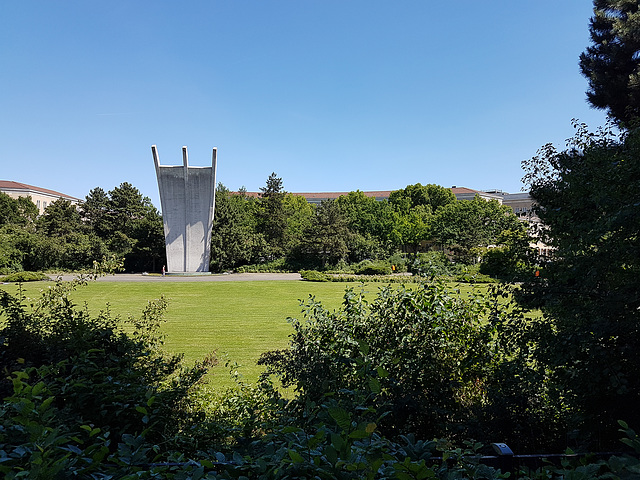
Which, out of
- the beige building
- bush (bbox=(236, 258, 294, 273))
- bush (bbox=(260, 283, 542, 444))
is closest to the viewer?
bush (bbox=(260, 283, 542, 444))

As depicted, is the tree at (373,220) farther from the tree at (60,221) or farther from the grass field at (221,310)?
the tree at (60,221)

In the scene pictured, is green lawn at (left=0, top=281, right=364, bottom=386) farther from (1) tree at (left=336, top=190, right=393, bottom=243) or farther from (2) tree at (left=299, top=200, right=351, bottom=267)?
(1) tree at (left=336, top=190, right=393, bottom=243)

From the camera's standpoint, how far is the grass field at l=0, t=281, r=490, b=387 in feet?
29.1

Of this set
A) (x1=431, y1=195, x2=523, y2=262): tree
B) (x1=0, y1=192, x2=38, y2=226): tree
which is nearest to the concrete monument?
(x1=431, y1=195, x2=523, y2=262): tree

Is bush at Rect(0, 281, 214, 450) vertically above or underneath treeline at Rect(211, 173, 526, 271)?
underneath

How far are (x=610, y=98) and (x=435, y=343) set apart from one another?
6055 millimetres

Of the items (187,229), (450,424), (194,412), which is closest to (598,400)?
(450,424)

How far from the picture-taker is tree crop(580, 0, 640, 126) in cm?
657

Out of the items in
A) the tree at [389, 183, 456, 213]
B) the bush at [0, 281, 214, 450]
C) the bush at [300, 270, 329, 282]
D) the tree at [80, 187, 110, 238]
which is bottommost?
the bush at [300, 270, 329, 282]

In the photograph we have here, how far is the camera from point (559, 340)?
316 centimetres

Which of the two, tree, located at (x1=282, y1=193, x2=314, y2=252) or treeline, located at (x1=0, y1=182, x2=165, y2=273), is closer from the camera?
treeline, located at (x1=0, y1=182, x2=165, y2=273)

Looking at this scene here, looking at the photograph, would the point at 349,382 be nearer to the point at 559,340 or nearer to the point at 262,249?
the point at 559,340

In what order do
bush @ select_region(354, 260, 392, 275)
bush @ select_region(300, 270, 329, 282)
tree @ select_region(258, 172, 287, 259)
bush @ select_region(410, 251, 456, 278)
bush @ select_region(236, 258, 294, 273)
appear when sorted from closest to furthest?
bush @ select_region(410, 251, 456, 278), bush @ select_region(300, 270, 329, 282), bush @ select_region(354, 260, 392, 275), bush @ select_region(236, 258, 294, 273), tree @ select_region(258, 172, 287, 259)

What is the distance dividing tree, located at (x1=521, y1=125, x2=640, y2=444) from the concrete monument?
928 inches
